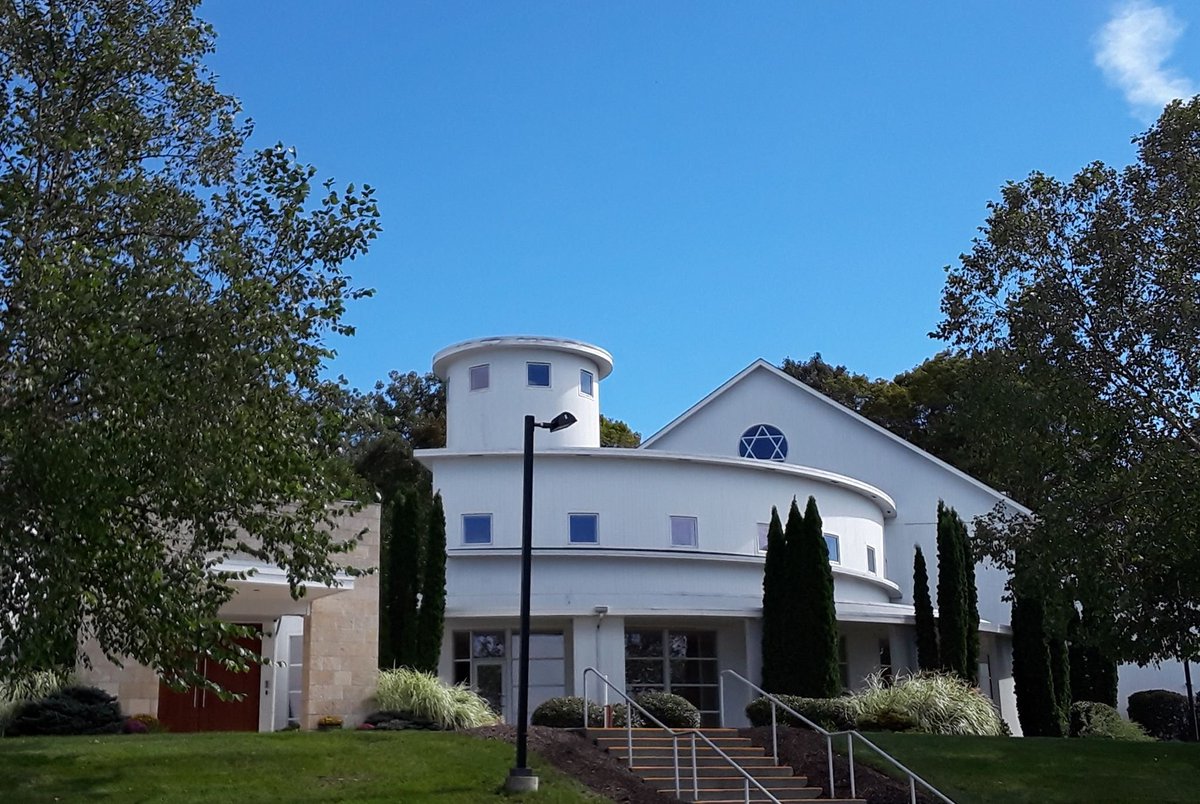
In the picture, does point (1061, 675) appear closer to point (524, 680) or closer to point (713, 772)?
point (713, 772)

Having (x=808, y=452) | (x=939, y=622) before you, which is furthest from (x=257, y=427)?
(x=808, y=452)

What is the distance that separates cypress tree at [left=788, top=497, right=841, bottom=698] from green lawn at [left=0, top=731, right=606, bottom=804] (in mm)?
9219

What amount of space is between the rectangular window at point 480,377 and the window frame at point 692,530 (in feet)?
19.3

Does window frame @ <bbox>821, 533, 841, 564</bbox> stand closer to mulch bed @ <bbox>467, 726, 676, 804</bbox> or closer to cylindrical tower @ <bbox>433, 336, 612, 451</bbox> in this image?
cylindrical tower @ <bbox>433, 336, 612, 451</bbox>

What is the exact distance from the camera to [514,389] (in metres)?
32.7

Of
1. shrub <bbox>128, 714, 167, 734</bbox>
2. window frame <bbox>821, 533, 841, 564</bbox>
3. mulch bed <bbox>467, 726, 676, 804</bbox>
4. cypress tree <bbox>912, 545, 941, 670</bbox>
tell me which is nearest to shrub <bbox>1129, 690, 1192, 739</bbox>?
cypress tree <bbox>912, 545, 941, 670</bbox>

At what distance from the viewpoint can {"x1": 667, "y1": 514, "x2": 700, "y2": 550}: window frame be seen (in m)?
30.3

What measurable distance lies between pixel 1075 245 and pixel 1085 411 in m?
2.86

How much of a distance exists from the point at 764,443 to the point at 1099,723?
12.5 m

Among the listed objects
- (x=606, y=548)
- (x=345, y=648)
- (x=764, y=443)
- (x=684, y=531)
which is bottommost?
(x=345, y=648)

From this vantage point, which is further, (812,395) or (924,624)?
(812,395)

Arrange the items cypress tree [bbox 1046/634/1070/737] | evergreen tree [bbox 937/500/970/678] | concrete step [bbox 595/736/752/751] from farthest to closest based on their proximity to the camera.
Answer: cypress tree [bbox 1046/634/1070/737]
evergreen tree [bbox 937/500/970/678]
concrete step [bbox 595/736/752/751]

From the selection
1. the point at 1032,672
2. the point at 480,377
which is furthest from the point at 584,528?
the point at 1032,672

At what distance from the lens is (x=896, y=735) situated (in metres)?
22.8
